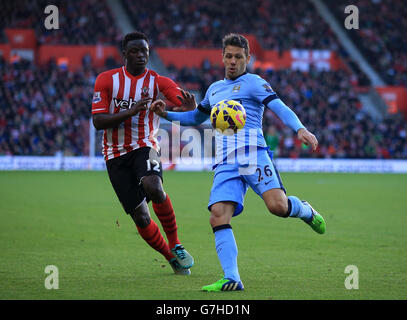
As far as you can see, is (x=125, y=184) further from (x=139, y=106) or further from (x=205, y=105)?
(x=205, y=105)

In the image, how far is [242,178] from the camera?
631 cm

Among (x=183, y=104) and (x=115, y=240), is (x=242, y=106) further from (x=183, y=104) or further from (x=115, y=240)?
(x=115, y=240)

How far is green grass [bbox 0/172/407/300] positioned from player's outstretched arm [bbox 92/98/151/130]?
5.09 feet

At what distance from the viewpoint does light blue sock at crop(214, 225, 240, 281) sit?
6.00m

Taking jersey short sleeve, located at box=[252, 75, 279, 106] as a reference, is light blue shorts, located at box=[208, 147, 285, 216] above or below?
below

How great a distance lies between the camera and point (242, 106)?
6.36m

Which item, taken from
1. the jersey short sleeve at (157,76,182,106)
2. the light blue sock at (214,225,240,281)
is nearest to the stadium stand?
the jersey short sleeve at (157,76,182,106)

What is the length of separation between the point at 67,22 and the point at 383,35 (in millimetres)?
20073

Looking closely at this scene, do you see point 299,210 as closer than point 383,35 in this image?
Yes

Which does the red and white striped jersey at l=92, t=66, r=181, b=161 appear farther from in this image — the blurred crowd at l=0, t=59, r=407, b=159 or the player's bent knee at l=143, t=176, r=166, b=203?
the blurred crowd at l=0, t=59, r=407, b=159

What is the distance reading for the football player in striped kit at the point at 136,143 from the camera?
23.4 ft
